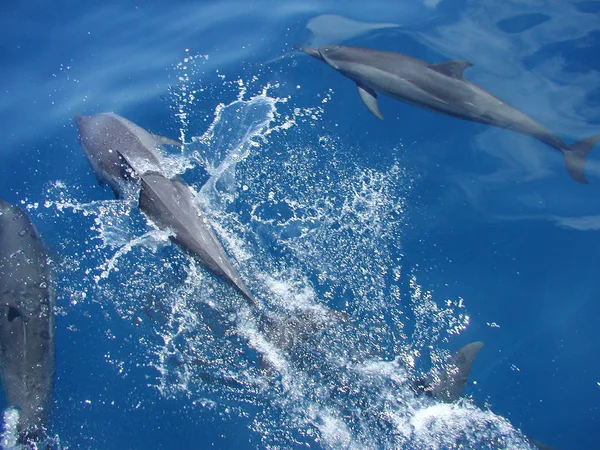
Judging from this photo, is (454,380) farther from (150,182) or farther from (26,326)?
(26,326)

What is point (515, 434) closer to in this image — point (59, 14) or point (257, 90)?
point (257, 90)

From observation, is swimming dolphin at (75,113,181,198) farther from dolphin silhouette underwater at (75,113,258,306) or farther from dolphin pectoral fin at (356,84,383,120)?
dolphin pectoral fin at (356,84,383,120)

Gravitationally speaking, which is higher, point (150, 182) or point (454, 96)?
point (150, 182)

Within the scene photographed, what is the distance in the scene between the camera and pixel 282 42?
10242mm

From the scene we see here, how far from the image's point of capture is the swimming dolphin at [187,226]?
22.5ft

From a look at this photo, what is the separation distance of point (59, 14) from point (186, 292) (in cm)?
802

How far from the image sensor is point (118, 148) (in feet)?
27.4

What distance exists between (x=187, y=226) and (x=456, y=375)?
4.24 metres

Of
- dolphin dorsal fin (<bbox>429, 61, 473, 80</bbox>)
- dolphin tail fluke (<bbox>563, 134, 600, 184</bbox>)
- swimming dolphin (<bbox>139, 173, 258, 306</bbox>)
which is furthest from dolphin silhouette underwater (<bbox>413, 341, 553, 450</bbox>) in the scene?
dolphin dorsal fin (<bbox>429, 61, 473, 80</bbox>)

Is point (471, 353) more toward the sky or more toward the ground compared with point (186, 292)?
more toward the ground

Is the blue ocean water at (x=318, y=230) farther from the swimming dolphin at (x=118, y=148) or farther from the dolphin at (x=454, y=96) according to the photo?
the dolphin at (x=454, y=96)

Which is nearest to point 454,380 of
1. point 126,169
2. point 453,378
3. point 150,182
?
point 453,378

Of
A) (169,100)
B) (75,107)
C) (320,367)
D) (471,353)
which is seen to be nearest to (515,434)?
(471,353)

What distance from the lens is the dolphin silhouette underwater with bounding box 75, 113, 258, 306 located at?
696 centimetres
